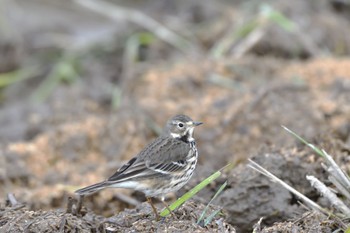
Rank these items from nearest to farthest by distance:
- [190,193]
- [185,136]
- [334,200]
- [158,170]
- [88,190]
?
[190,193] → [334,200] → [88,190] → [158,170] → [185,136]

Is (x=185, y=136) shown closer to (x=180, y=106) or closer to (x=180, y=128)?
(x=180, y=128)

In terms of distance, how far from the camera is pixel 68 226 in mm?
4918

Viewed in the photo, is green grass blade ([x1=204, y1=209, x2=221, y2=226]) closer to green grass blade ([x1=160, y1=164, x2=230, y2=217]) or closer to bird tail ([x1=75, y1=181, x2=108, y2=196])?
green grass blade ([x1=160, y1=164, x2=230, y2=217])

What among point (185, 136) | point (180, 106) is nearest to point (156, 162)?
point (185, 136)

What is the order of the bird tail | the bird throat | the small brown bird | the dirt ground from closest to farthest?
the bird tail < the small brown bird < the dirt ground < the bird throat

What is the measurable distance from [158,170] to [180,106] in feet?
11.5

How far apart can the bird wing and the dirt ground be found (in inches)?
9.2

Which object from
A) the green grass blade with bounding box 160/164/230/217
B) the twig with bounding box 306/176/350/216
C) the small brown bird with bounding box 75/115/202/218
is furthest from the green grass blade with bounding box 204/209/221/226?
the twig with bounding box 306/176/350/216

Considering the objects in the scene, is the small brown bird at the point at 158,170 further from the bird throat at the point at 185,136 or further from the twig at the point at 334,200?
the twig at the point at 334,200

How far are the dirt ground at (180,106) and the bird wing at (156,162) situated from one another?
9.2 inches

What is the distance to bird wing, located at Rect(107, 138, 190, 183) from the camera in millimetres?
5602

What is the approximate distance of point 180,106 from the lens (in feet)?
30.3

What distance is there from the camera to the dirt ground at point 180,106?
595cm

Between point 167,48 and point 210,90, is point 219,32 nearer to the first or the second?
point 167,48
